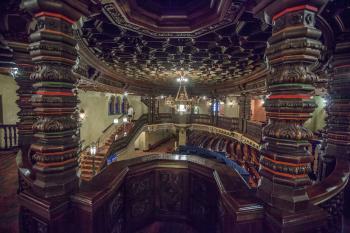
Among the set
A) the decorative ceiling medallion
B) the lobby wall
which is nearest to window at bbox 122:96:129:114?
the lobby wall

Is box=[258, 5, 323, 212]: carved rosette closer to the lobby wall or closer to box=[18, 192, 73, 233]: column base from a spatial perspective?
box=[18, 192, 73, 233]: column base

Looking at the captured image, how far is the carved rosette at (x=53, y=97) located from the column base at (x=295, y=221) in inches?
85.8

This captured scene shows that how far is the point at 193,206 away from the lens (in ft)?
10.0

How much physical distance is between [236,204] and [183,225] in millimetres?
1844

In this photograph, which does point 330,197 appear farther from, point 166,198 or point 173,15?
point 173,15

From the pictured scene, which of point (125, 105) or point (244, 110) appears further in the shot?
point (125, 105)

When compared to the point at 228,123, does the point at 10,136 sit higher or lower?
lower

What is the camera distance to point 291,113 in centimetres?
163

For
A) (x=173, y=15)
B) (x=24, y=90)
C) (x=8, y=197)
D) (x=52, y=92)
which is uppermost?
(x=173, y=15)

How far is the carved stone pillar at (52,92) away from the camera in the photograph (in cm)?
181

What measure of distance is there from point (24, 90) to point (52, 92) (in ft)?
11.6

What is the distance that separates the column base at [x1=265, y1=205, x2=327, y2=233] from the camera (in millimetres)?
1528

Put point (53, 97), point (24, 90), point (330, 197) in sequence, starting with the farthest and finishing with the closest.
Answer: point (24, 90), point (330, 197), point (53, 97)

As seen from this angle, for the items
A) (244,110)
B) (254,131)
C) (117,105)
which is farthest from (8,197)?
(117,105)
